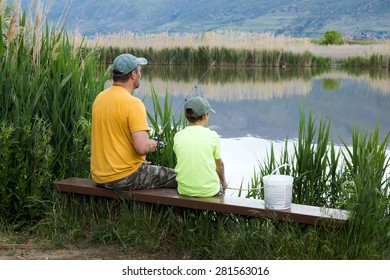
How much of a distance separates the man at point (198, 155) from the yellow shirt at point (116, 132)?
0.97ft

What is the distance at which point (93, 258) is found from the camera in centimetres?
443

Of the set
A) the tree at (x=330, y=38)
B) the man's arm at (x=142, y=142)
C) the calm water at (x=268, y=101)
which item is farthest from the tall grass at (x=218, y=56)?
the man's arm at (x=142, y=142)

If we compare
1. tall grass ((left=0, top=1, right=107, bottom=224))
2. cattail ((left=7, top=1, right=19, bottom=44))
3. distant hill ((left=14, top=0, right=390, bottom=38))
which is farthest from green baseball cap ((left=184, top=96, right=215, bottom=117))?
distant hill ((left=14, top=0, right=390, bottom=38))

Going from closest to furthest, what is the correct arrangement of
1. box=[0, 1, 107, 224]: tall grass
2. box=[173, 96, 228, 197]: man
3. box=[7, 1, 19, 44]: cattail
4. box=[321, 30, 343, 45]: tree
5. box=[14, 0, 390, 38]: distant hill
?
1. box=[173, 96, 228, 197]: man
2. box=[0, 1, 107, 224]: tall grass
3. box=[7, 1, 19, 44]: cattail
4. box=[321, 30, 343, 45]: tree
5. box=[14, 0, 390, 38]: distant hill

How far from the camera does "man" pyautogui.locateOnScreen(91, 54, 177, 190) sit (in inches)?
175

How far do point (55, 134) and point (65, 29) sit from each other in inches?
43.8

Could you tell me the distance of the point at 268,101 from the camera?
608 inches

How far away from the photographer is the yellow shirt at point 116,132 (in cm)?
445

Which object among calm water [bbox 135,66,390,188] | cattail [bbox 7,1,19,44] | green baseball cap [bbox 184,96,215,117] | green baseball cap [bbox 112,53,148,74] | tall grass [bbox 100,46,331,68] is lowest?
calm water [bbox 135,66,390,188]

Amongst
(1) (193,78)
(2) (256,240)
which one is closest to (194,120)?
(2) (256,240)

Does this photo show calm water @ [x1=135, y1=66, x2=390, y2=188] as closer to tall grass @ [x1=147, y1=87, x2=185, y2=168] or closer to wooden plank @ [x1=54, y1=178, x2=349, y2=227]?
tall grass @ [x1=147, y1=87, x2=185, y2=168]

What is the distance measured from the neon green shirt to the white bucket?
40cm

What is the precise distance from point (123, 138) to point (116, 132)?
0.06 meters
